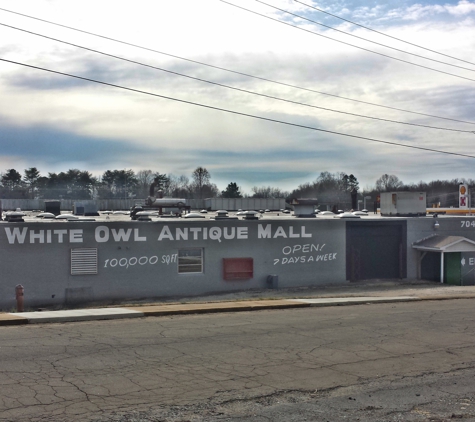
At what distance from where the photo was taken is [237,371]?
998cm

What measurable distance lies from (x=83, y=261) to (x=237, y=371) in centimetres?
1710

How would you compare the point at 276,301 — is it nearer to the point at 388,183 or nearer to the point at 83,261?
the point at 83,261

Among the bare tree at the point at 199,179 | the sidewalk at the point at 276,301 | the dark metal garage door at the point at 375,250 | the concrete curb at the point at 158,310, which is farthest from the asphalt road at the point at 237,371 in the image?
the bare tree at the point at 199,179

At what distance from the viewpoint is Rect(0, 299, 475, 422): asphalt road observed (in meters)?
7.81

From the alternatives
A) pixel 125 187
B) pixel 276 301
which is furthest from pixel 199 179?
pixel 276 301

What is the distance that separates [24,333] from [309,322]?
7.57 metres

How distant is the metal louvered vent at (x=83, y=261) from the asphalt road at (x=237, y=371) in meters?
10.5

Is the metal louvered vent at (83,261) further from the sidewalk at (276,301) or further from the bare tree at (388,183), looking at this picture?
the bare tree at (388,183)

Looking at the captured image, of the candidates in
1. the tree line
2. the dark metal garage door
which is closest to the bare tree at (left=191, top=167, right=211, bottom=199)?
the tree line

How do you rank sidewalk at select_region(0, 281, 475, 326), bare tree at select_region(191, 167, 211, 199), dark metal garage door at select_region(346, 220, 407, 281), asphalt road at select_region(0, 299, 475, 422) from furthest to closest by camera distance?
bare tree at select_region(191, 167, 211, 199), dark metal garage door at select_region(346, 220, 407, 281), sidewalk at select_region(0, 281, 475, 326), asphalt road at select_region(0, 299, 475, 422)

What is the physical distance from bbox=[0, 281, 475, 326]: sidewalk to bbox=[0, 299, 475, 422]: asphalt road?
3.25 feet

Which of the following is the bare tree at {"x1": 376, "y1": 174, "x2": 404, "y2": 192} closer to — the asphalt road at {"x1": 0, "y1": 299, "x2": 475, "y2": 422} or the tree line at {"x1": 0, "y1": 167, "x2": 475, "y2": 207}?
the tree line at {"x1": 0, "y1": 167, "x2": 475, "y2": 207}

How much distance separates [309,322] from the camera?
15828mm

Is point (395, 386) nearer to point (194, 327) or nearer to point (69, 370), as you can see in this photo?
point (69, 370)
